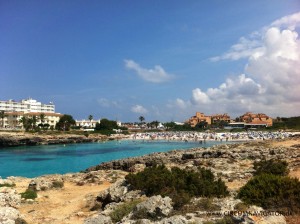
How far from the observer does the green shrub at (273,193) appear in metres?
10.0

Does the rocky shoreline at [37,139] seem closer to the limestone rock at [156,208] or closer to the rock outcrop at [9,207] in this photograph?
the rock outcrop at [9,207]

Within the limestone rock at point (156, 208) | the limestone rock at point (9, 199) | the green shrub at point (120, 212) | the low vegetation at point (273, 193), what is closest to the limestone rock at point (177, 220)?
the limestone rock at point (156, 208)

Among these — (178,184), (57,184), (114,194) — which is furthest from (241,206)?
(57,184)

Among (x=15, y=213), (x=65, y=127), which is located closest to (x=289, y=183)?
(x=15, y=213)

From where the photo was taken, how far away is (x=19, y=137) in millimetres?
110875

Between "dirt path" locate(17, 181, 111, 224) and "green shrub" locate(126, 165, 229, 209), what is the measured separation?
10.3 ft

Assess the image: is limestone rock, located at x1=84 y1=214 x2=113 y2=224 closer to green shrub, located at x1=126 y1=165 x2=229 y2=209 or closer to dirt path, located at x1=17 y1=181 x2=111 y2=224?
green shrub, located at x1=126 y1=165 x2=229 y2=209

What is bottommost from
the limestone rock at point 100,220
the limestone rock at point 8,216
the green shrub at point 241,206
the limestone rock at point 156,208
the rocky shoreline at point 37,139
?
the rocky shoreline at point 37,139

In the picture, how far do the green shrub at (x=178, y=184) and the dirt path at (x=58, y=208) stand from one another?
313 centimetres

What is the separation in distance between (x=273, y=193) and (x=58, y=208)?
1193cm

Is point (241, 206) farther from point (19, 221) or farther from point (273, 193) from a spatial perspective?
point (19, 221)

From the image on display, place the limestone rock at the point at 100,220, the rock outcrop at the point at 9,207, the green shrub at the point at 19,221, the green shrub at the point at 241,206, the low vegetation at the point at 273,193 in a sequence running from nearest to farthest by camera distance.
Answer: the green shrub at the point at 241,206, the low vegetation at the point at 273,193, the limestone rock at the point at 100,220, the rock outcrop at the point at 9,207, the green shrub at the point at 19,221

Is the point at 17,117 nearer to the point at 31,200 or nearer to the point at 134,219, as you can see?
the point at 31,200

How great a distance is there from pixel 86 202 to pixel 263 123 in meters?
179
